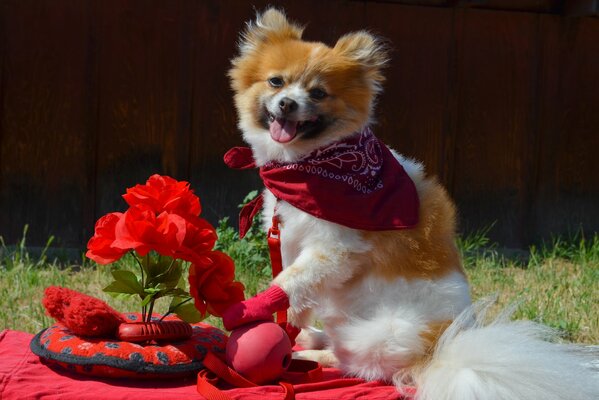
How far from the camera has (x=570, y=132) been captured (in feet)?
18.8

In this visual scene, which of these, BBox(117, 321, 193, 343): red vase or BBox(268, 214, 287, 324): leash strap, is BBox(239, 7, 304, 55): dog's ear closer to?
BBox(268, 214, 287, 324): leash strap

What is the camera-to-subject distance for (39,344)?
2.75 metres

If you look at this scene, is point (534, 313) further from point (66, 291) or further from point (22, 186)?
point (22, 186)

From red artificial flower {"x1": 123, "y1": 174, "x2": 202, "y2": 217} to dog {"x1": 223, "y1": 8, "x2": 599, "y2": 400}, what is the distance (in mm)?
316

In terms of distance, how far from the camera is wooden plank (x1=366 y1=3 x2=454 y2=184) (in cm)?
543

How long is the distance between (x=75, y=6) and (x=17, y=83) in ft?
2.00

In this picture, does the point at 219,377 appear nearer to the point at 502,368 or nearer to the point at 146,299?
the point at 146,299

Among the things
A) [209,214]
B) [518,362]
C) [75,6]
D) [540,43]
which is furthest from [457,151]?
[518,362]

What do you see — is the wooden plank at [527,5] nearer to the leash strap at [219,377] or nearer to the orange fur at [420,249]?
the orange fur at [420,249]

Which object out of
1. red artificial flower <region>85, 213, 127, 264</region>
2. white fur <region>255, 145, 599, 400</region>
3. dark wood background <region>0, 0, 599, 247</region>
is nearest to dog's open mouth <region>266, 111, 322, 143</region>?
white fur <region>255, 145, 599, 400</region>

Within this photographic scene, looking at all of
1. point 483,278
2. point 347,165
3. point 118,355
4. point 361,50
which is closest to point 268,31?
point 361,50

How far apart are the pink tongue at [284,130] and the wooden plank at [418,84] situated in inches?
109

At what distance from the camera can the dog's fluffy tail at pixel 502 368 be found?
243 centimetres

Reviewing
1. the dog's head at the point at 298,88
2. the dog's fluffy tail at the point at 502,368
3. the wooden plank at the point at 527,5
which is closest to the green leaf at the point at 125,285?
the dog's head at the point at 298,88
